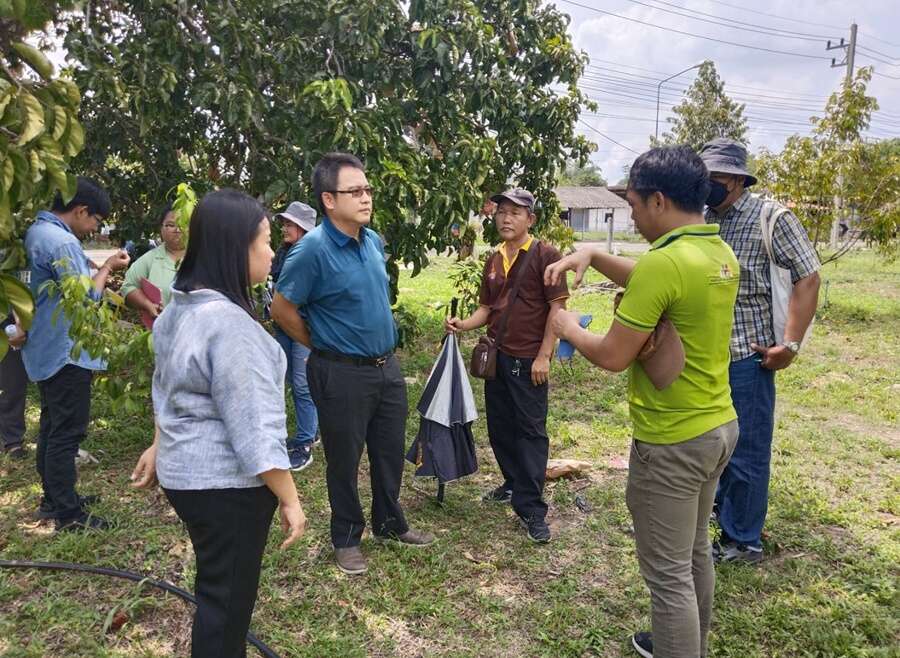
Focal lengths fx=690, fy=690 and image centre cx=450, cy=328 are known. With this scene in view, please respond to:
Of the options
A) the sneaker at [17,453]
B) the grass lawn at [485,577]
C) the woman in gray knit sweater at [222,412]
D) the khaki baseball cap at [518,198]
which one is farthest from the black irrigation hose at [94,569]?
the khaki baseball cap at [518,198]

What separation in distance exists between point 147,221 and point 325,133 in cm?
224

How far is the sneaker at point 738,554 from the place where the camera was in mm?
3502

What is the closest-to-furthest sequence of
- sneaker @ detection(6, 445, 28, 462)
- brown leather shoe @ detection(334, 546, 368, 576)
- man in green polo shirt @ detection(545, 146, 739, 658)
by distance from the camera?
man in green polo shirt @ detection(545, 146, 739, 658)
brown leather shoe @ detection(334, 546, 368, 576)
sneaker @ detection(6, 445, 28, 462)

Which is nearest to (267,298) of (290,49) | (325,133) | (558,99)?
(325,133)

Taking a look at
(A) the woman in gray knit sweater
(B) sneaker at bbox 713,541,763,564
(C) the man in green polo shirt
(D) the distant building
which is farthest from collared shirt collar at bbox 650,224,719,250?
(D) the distant building

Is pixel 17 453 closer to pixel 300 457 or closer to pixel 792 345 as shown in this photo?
pixel 300 457

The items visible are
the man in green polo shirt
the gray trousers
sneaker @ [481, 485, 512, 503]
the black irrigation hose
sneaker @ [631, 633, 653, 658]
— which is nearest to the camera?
the man in green polo shirt

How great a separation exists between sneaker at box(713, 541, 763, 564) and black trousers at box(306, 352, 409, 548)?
1.63 metres

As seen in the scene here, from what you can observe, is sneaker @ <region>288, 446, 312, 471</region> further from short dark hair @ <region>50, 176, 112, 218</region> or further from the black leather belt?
short dark hair @ <region>50, 176, 112, 218</region>

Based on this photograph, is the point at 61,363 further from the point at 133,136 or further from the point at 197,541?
the point at 133,136

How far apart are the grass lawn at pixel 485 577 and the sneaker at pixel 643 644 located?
0.21 feet

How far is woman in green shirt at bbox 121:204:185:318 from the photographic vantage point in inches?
169

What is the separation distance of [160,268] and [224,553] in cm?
289

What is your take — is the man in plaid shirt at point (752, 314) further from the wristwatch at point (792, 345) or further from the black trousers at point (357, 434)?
the black trousers at point (357, 434)
